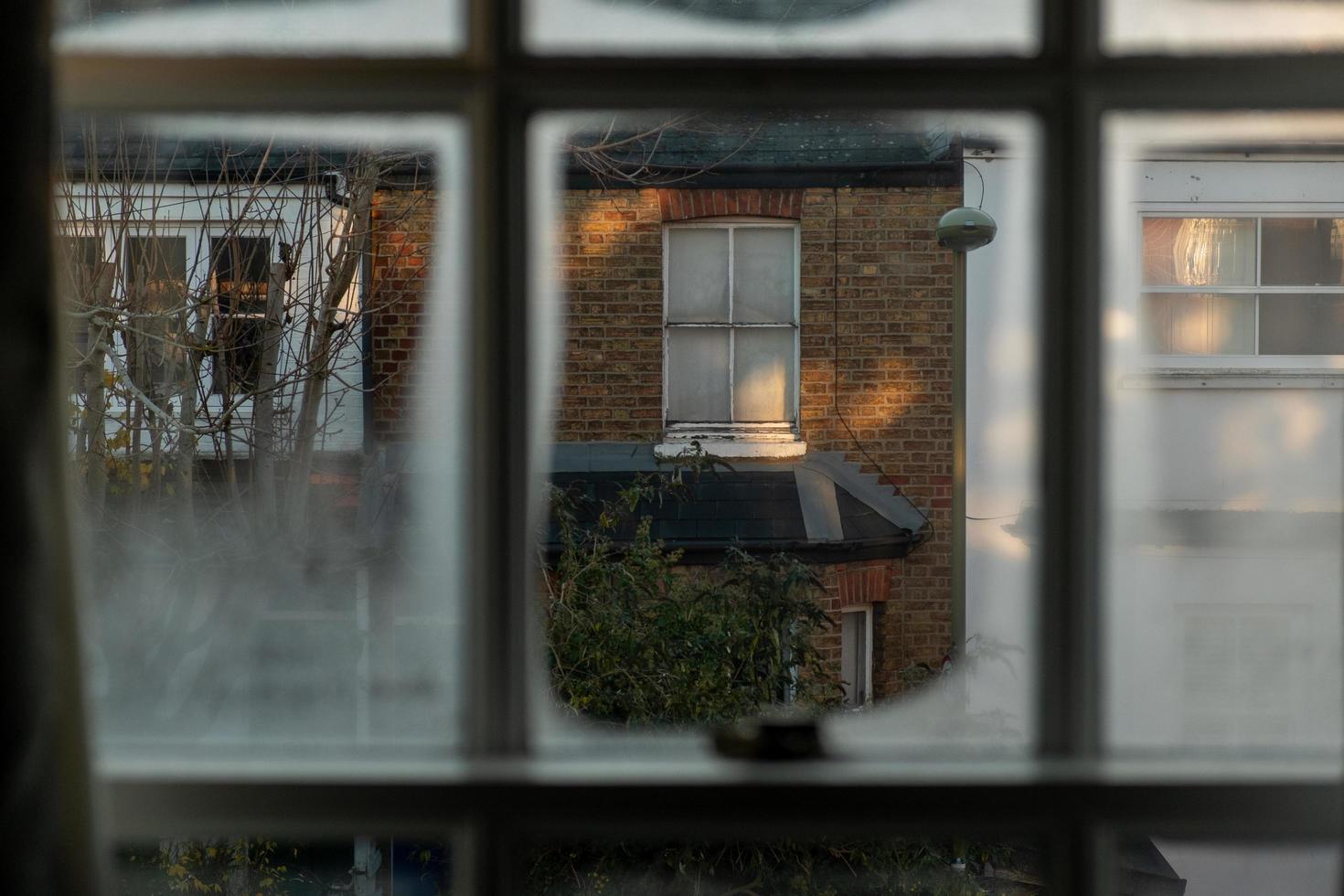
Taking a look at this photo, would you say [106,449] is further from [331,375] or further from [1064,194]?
[1064,194]

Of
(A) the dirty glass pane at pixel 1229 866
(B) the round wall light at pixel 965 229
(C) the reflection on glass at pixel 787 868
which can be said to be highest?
(B) the round wall light at pixel 965 229

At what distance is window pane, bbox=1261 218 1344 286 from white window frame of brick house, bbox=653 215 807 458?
0.63m

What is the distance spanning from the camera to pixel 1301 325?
3.34 ft

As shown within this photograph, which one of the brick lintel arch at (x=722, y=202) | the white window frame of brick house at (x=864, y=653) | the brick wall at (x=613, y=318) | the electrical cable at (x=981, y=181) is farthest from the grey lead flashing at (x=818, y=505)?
the electrical cable at (x=981, y=181)

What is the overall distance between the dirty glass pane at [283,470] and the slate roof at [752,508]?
13.3 inches

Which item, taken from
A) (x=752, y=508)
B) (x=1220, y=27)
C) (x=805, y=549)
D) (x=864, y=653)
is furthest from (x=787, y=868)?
(x=1220, y=27)

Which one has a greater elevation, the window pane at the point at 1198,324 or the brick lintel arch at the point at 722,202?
the brick lintel arch at the point at 722,202

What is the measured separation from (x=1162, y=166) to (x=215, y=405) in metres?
1.45

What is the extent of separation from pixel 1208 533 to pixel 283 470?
924mm

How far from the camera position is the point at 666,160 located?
1.29m

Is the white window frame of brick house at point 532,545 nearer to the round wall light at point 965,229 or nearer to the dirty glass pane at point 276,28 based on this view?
the dirty glass pane at point 276,28

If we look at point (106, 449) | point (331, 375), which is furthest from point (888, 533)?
point (106, 449)

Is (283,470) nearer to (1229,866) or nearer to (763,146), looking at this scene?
(763,146)

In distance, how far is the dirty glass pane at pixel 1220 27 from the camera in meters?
0.77
